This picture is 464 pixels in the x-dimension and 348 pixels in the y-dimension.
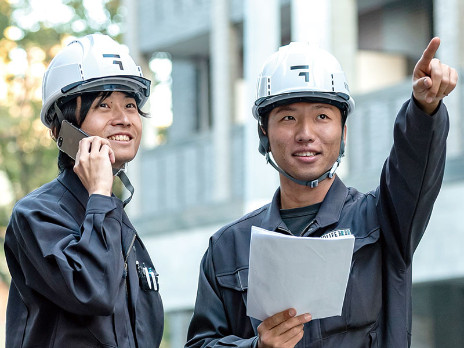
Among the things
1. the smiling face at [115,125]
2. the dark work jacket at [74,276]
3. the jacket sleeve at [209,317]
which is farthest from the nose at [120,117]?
the jacket sleeve at [209,317]

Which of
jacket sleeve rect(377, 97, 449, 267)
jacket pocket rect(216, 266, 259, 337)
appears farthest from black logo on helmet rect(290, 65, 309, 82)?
jacket pocket rect(216, 266, 259, 337)

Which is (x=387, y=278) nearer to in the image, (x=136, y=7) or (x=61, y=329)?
(x=61, y=329)

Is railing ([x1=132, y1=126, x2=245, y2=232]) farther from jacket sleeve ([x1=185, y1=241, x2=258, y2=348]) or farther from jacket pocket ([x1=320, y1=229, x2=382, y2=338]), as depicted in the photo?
jacket pocket ([x1=320, y1=229, x2=382, y2=338])

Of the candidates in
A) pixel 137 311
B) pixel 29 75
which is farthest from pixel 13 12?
pixel 137 311

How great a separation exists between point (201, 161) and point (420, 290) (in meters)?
4.36

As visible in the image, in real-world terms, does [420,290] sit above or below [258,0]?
below

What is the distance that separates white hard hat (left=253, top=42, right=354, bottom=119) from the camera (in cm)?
469

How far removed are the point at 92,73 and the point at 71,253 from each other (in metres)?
0.88

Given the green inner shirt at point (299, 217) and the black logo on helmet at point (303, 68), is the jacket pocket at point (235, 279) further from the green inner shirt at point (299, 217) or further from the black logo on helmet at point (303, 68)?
the black logo on helmet at point (303, 68)

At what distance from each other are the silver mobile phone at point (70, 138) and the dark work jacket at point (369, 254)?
0.70 m

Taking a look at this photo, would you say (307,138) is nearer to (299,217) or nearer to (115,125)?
(299,217)

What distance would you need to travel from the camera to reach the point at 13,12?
22.8 m

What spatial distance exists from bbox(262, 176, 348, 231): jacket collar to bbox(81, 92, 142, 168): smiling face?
0.63m

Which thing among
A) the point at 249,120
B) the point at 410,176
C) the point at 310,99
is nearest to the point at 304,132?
the point at 310,99
